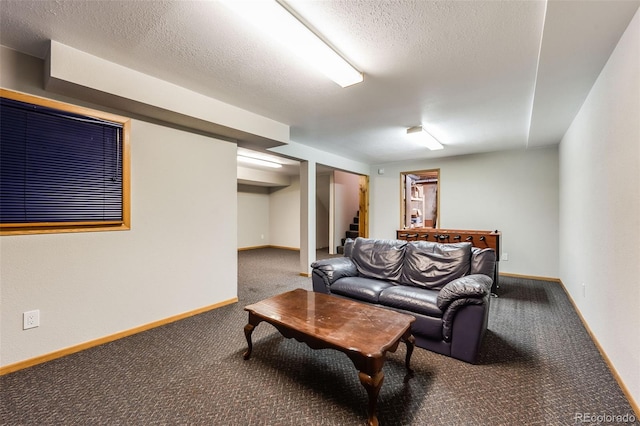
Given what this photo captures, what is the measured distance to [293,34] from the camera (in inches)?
69.7

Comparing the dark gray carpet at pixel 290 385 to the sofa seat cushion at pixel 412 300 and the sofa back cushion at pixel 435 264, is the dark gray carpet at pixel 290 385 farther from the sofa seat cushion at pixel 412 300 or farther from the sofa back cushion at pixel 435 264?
the sofa back cushion at pixel 435 264

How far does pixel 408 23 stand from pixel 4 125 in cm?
297

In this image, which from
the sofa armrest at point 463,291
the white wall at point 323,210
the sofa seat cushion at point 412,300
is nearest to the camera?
the sofa armrest at point 463,291

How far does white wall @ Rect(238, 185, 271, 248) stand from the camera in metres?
8.08

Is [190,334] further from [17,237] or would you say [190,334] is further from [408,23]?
[408,23]

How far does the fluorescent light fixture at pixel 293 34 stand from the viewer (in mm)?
1551

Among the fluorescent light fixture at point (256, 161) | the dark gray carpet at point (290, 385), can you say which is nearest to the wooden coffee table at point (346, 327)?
the dark gray carpet at point (290, 385)

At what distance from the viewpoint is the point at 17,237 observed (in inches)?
81.3

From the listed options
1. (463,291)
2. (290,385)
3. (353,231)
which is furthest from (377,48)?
(353,231)

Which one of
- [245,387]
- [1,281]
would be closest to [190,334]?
[245,387]

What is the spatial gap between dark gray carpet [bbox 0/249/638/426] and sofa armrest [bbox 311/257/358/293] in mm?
760

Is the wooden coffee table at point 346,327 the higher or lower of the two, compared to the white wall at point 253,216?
lower

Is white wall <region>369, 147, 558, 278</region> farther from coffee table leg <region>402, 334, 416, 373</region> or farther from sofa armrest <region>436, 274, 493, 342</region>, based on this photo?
coffee table leg <region>402, 334, 416, 373</region>

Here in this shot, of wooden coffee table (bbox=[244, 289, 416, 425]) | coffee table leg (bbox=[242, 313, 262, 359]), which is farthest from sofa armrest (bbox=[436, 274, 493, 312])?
coffee table leg (bbox=[242, 313, 262, 359])
